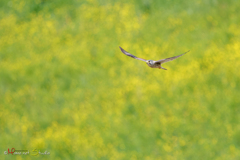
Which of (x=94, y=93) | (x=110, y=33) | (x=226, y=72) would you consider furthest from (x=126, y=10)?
(x=226, y=72)

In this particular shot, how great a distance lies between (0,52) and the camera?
741 inches

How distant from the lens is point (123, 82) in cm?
1493

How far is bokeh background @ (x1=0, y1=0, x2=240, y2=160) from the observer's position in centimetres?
1244

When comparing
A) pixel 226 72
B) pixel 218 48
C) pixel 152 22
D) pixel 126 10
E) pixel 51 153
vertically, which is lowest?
pixel 51 153

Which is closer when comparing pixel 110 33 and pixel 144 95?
pixel 144 95

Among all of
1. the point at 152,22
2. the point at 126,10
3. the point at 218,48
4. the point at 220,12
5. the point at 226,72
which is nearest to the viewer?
the point at 226,72

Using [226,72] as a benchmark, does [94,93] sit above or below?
above

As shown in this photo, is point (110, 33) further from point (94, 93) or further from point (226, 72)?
point (226, 72)

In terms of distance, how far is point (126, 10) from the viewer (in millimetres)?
17875

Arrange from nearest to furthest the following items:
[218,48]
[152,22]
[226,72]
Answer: [226,72] → [218,48] → [152,22]

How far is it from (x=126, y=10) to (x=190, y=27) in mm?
3556

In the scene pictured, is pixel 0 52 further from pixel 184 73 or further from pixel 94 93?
pixel 184 73

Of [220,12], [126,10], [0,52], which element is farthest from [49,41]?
[220,12]

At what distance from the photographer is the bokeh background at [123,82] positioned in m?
12.4
